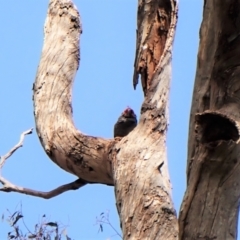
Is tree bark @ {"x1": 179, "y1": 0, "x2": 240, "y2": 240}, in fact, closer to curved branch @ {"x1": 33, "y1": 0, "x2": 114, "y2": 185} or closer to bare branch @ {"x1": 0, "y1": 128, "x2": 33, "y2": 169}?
curved branch @ {"x1": 33, "y1": 0, "x2": 114, "y2": 185}

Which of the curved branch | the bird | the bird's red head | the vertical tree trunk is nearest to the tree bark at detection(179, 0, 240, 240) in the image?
the vertical tree trunk

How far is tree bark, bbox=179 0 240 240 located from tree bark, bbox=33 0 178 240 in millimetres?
343

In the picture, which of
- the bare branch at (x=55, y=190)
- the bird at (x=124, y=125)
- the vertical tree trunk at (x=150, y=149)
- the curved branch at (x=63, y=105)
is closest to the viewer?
the vertical tree trunk at (x=150, y=149)

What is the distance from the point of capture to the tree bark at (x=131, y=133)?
2732mm

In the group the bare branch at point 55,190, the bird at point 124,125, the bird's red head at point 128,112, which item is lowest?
the bare branch at point 55,190

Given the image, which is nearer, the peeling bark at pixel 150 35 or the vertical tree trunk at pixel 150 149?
Result: the vertical tree trunk at pixel 150 149

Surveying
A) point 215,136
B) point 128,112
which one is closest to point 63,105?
point 128,112

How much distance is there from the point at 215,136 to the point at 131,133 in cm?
84

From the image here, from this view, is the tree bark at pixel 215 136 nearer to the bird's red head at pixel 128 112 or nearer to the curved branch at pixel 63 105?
the curved branch at pixel 63 105

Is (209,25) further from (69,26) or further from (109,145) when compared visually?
(69,26)

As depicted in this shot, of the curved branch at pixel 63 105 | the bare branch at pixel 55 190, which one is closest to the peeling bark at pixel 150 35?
the curved branch at pixel 63 105

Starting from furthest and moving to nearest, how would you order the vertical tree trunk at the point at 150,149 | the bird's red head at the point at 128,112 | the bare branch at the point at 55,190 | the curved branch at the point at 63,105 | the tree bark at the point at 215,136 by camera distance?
the bird's red head at the point at 128,112 < the bare branch at the point at 55,190 < the curved branch at the point at 63,105 < the vertical tree trunk at the point at 150,149 < the tree bark at the point at 215,136

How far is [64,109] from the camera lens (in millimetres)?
3477

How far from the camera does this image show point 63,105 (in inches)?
137
